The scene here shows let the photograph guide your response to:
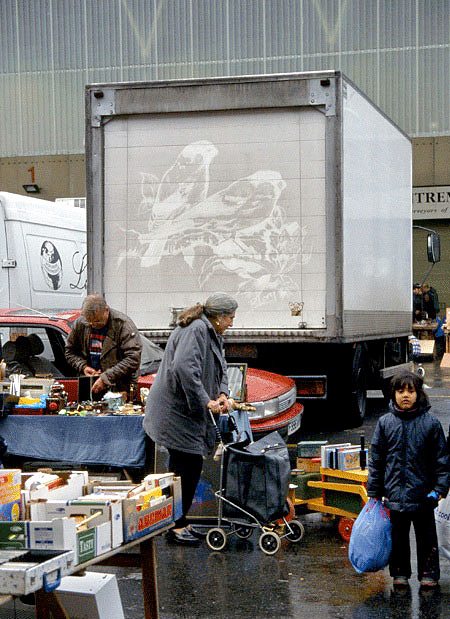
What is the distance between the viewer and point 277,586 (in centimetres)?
643

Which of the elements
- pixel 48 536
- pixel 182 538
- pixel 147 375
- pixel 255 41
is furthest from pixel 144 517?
pixel 255 41

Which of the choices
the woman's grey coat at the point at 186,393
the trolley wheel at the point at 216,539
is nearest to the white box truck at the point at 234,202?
the woman's grey coat at the point at 186,393

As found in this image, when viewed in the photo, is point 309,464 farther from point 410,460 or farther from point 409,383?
point 409,383

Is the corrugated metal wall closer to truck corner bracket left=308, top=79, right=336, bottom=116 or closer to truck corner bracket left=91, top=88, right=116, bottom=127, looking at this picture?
truck corner bracket left=91, top=88, right=116, bottom=127

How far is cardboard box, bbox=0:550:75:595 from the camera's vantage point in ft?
11.9

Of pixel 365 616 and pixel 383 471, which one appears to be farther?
pixel 383 471

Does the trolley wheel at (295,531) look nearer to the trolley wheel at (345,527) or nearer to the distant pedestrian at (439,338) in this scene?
the trolley wheel at (345,527)

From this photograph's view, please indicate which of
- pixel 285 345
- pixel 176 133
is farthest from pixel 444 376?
pixel 176 133

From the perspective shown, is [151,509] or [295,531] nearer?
[151,509]

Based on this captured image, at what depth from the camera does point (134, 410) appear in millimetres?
8086

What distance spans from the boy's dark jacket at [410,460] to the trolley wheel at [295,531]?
119 cm

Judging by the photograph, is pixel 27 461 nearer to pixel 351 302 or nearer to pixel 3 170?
pixel 351 302

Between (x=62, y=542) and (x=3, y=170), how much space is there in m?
28.3

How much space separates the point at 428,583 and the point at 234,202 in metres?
5.74
